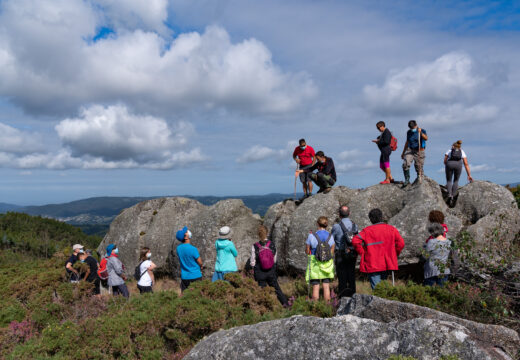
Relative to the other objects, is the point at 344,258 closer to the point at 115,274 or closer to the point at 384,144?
the point at 384,144

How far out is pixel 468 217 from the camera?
14477mm

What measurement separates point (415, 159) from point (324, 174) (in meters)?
4.09

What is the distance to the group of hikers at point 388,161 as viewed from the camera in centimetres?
1460

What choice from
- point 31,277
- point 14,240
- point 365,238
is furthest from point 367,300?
point 14,240

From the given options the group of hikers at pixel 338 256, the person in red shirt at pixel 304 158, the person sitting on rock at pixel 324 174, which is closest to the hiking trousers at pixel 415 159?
the person sitting on rock at pixel 324 174

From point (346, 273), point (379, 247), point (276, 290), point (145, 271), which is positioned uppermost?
point (379, 247)

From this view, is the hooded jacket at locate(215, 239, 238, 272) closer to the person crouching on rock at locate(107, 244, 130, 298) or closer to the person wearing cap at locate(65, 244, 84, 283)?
the person crouching on rock at locate(107, 244, 130, 298)

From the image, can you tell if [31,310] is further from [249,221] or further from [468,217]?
[468,217]

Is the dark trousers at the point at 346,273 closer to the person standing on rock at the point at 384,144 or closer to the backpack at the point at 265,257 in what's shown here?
the backpack at the point at 265,257

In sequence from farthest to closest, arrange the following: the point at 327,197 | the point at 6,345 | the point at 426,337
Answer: the point at 327,197 < the point at 6,345 < the point at 426,337

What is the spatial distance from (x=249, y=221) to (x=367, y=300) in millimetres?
11663

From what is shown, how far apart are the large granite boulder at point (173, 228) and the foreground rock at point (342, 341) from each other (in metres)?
11.0

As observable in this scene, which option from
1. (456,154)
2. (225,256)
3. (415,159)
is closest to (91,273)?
(225,256)

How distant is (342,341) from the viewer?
506 centimetres
